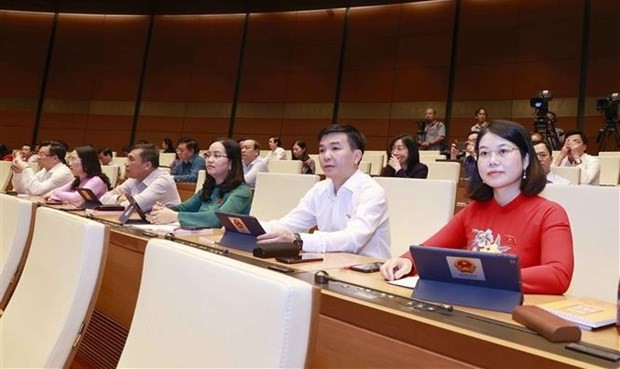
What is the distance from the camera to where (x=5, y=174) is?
4.22m

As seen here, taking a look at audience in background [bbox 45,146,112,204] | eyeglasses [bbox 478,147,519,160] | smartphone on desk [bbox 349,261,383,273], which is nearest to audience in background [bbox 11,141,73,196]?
audience in background [bbox 45,146,112,204]

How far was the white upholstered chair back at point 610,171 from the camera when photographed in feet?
13.7

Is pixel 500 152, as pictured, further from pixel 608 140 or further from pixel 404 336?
pixel 608 140

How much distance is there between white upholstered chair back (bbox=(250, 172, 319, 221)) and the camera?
2.61 m

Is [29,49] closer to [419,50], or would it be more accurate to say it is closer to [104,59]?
[104,59]

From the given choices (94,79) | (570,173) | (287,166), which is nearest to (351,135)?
(570,173)

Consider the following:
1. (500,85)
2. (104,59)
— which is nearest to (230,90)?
(104,59)

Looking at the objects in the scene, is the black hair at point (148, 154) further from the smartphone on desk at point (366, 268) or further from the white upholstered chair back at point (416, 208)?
the smartphone on desk at point (366, 268)

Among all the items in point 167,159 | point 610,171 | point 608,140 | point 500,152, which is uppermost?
point 608,140

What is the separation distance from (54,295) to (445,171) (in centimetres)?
312

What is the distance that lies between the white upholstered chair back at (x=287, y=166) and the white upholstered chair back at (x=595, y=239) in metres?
2.90

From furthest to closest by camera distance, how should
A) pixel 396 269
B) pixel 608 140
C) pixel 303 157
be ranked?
pixel 303 157 → pixel 608 140 → pixel 396 269

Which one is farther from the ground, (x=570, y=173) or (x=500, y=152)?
(x=570, y=173)

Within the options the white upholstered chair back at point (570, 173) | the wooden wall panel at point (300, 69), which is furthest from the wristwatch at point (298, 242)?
the wooden wall panel at point (300, 69)
